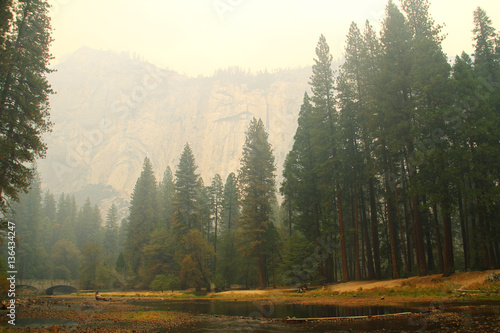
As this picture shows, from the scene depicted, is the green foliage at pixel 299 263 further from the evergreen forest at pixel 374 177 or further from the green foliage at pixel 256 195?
the green foliage at pixel 256 195

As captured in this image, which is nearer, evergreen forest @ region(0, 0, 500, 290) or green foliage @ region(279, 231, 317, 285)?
evergreen forest @ region(0, 0, 500, 290)

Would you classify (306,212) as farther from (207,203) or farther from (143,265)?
(143,265)

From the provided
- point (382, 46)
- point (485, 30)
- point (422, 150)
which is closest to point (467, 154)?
point (422, 150)

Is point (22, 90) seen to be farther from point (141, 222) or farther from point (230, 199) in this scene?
point (141, 222)

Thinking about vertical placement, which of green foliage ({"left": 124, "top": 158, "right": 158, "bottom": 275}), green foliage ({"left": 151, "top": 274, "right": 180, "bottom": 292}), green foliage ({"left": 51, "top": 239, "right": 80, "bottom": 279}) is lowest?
green foliage ({"left": 151, "top": 274, "right": 180, "bottom": 292})

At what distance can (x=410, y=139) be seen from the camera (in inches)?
858

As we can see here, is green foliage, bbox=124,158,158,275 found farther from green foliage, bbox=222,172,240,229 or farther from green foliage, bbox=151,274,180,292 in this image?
green foliage, bbox=222,172,240,229

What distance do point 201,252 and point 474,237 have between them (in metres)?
28.5

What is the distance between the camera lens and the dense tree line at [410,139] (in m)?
19.1

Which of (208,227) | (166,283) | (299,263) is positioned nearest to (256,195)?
(299,263)

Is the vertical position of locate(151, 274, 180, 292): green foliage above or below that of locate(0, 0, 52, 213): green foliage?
below

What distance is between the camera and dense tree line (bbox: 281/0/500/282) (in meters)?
19.1

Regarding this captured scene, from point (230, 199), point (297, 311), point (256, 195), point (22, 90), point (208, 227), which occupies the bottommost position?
point (297, 311)

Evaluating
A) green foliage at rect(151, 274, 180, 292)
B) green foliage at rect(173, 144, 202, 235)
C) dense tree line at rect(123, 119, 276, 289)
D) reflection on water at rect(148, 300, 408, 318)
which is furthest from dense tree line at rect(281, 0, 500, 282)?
green foliage at rect(151, 274, 180, 292)
